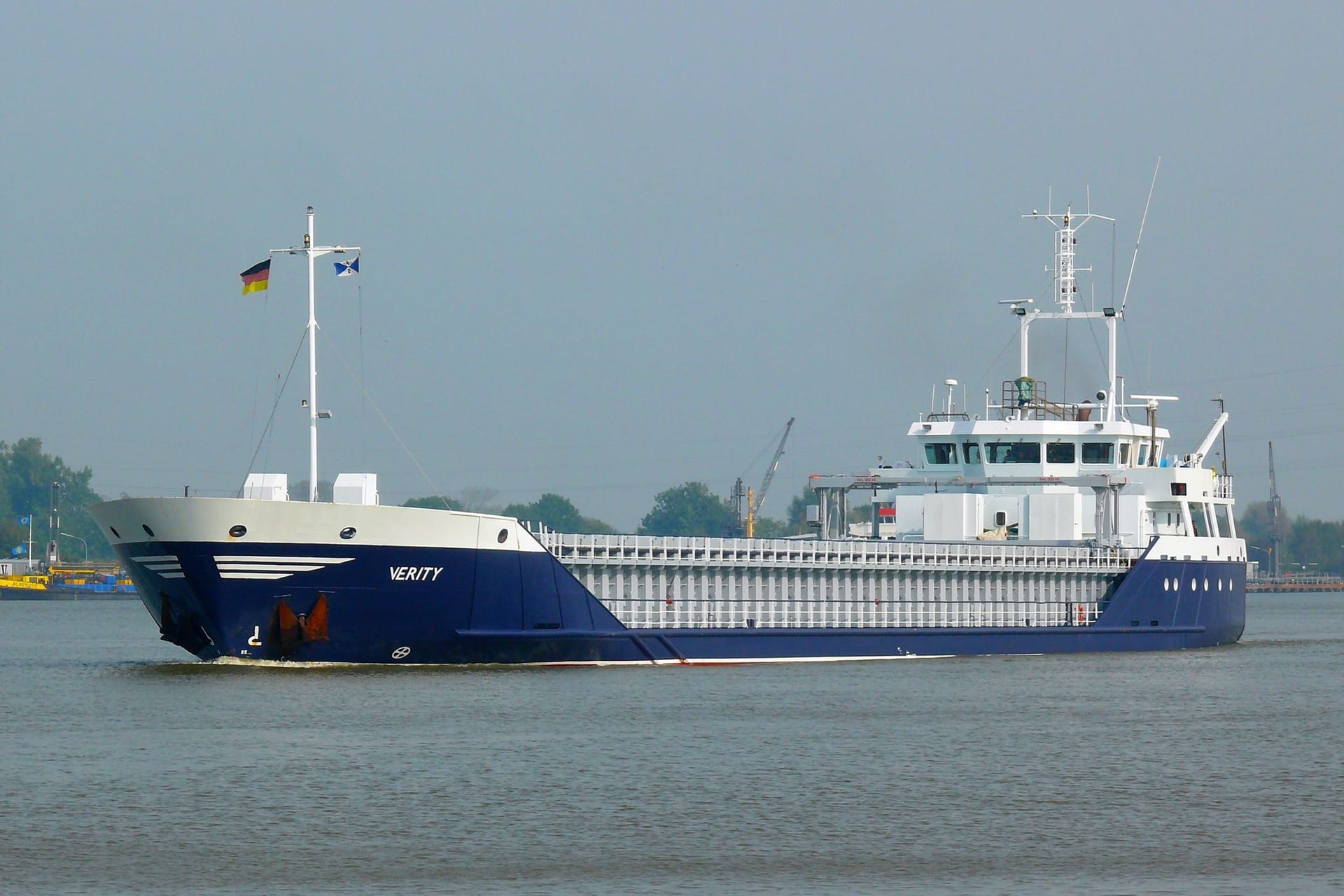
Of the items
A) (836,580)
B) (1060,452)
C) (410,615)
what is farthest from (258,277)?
(1060,452)

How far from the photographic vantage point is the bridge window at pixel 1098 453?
60188 millimetres

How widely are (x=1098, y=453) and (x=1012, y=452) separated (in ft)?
9.08

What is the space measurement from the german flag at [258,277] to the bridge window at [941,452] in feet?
78.7

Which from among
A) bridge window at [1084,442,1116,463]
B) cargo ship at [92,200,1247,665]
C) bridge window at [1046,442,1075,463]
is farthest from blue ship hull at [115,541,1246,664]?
bridge window at [1084,442,1116,463]

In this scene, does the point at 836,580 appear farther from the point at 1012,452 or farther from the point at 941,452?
the point at 1012,452

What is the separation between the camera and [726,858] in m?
25.4

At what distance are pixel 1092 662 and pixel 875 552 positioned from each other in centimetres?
746

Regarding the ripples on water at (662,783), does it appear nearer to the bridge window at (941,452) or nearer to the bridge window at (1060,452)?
the bridge window at (1060,452)

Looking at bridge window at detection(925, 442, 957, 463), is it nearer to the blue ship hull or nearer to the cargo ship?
the cargo ship

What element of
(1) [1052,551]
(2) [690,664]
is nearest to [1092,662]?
(1) [1052,551]

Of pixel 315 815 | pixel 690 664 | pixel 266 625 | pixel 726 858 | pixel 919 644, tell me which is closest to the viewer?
pixel 726 858

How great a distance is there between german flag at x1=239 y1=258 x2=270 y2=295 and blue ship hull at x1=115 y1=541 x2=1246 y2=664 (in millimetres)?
7110

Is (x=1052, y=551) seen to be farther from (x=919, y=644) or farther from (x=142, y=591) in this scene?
(x=142, y=591)

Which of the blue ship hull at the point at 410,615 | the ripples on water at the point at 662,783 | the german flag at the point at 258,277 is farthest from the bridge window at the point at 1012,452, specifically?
the german flag at the point at 258,277
